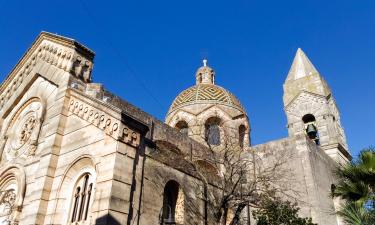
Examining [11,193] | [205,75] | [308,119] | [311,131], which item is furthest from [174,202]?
[205,75]

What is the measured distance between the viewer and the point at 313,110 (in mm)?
23641

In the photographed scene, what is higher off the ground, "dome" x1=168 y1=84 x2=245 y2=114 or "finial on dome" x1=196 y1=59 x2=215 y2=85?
"finial on dome" x1=196 y1=59 x2=215 y2=85

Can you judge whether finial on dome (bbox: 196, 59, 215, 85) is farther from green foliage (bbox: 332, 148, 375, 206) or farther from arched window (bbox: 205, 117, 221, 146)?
green foliage (bbox: 332, 148, 375, 206)

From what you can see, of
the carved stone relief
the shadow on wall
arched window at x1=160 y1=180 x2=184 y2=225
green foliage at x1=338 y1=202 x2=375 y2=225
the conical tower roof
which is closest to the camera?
the shadow on wall

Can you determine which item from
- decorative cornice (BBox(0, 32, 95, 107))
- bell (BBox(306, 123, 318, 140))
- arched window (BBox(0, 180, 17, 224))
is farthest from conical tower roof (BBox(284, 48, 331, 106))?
arched window (BBox(0, 180, 17, 224))

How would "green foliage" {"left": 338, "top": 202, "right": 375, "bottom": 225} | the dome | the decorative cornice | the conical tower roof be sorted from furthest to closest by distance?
1. the dome
2. the conical tower roof
3. the decorative cornice
4. "green foliage" {"left": 338, "top": 202, "right": 375, "bottom": 225}

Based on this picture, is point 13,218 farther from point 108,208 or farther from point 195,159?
point 195,159

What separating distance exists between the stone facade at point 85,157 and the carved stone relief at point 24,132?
0.04 meters

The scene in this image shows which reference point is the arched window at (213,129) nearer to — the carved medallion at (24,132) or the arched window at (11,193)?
the carved medallion at (24,132)

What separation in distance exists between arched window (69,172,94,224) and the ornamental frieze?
1.44m

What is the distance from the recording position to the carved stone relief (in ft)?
42.0

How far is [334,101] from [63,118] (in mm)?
19330

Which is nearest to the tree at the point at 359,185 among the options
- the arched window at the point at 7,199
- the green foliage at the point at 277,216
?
the green foliage at the point at 277,216

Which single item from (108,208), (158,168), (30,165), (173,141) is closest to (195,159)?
(173,141)
